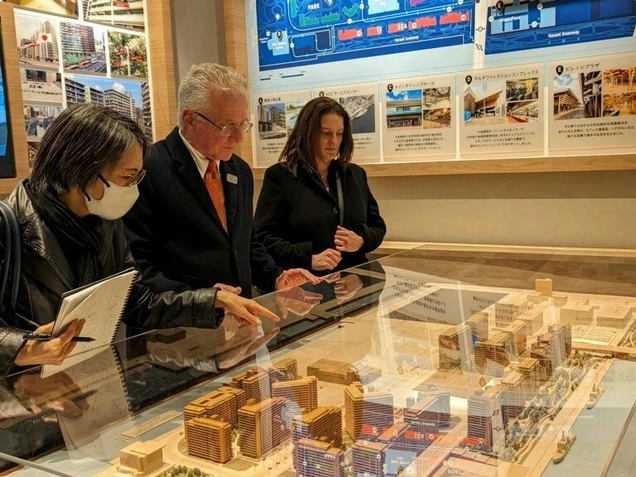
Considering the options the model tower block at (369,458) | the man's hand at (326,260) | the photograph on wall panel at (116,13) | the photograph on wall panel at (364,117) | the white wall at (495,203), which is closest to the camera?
the model tower block at (369,458)

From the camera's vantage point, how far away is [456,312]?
1.86 metres

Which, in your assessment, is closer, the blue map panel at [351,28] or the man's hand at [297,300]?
the man's hand at [297,300]

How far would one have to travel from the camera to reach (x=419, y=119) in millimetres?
3645

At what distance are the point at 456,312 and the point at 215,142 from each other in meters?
0.92

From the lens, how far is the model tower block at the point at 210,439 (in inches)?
44.3

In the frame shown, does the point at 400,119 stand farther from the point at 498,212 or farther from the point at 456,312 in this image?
the point at 456,312

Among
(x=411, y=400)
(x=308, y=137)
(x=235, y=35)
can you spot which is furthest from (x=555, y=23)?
(x=411, y=400)

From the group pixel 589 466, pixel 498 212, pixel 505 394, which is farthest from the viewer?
pixel 498 212

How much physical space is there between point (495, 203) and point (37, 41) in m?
2.45

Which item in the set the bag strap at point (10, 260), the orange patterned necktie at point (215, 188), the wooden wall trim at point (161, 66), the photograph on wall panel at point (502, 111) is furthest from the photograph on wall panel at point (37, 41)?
the photograph on wall panel at point (502, 111)

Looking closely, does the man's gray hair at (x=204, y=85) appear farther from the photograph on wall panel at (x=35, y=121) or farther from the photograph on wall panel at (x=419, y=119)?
the photograph on wall panel at (x=419, y=119)

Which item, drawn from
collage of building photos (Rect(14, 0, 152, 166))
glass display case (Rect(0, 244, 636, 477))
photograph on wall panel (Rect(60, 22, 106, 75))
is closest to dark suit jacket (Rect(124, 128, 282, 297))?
glass display case (Rect(0, 244, 636, 477))

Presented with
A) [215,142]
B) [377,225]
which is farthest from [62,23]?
[377,225]

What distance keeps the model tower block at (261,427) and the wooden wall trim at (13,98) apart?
2142 millimetres
